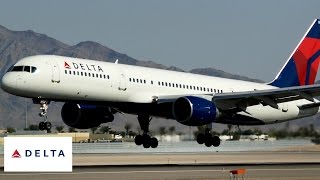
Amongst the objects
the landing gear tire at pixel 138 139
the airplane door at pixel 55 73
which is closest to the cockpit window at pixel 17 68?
the airplane door at pixel 55 73

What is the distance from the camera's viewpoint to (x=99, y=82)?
60.4 m

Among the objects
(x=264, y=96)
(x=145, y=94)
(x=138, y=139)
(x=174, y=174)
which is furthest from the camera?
(x=138, y=139)

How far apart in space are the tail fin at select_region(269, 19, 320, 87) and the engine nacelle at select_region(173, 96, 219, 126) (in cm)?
1446

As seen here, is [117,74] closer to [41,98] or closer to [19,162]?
[41,98]

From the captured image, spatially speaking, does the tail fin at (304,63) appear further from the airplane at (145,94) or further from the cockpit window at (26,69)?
the cockpit window at (26,69)

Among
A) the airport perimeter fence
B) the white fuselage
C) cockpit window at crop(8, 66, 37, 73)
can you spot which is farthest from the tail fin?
cockpit window at crop(8, 66, 37, 73)

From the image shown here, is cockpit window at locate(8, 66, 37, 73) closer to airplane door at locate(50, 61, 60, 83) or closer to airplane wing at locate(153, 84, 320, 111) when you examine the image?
airplane door at locate(50, 61, 60, 83)

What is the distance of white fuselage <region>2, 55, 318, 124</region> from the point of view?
5788 cm

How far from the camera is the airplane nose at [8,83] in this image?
5747 cm

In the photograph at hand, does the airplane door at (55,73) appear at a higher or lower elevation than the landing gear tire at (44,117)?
higher

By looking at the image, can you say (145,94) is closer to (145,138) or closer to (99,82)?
(99,82)

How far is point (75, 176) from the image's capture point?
50719 mm

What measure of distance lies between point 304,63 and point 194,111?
65.0 feet

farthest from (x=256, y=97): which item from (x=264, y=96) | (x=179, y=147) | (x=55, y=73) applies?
(x=179, y=147)
